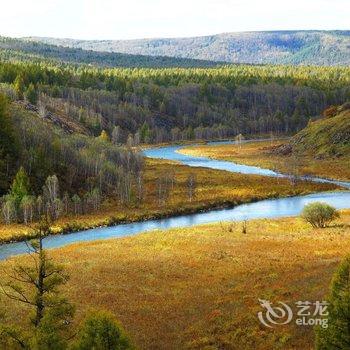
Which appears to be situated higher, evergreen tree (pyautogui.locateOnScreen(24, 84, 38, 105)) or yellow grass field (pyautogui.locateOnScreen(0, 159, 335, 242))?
evergreen tree (pyautogui.locateOnScreen(24, 84, 38, 105))

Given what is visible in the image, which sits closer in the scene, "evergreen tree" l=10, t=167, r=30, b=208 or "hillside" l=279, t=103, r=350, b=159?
"evergreen tree" l=10, t=167, r=30, b=208

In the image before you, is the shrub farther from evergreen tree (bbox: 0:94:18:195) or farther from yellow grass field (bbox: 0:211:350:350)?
evergreen tree (bbox: 0:94:18:195)

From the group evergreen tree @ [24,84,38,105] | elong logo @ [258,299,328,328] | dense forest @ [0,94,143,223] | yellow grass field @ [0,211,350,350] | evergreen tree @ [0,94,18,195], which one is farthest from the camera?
evergreen tree @ [24,84,38,105]

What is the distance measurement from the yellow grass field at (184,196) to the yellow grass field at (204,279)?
1279cm

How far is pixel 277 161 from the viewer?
156375mm

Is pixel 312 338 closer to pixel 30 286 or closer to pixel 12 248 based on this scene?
pixel 30 286

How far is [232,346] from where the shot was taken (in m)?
34.0

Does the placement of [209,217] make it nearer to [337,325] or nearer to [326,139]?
[337,325]

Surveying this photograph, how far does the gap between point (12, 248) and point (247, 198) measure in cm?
4853

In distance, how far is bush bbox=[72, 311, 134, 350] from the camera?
75.2 feet

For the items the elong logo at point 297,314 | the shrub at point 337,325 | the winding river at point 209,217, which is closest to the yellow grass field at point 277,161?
the winding river at point 209,217

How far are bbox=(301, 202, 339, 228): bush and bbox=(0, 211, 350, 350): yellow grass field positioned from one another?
68.5 inches

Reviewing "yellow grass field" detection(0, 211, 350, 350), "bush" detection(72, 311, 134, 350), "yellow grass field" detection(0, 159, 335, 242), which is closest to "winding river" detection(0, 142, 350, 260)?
"yellow grass field" detection(0, 159, 335, 242)

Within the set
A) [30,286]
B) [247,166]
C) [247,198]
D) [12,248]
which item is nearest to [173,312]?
[30,286]
